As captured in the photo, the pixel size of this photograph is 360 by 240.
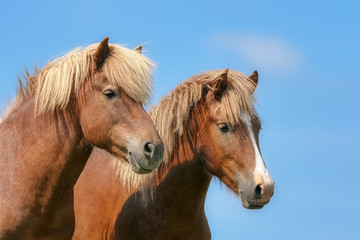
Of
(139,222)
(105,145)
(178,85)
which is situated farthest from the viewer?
(178,85)

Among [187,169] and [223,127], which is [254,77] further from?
[187,169]

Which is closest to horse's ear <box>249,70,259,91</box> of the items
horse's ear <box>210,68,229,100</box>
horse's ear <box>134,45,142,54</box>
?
horse's ear <box>210,68,229,100</box>

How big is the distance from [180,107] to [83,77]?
1328 mm

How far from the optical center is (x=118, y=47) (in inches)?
230

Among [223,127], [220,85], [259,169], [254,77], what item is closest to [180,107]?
[220,85]

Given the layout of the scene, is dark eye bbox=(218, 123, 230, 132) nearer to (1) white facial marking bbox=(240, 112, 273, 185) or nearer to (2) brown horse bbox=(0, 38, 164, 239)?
(1) white facial marking bbox=(240, 112, 273, 185)

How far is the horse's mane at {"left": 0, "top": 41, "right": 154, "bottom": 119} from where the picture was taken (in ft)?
18.2

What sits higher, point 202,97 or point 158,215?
point 202,97

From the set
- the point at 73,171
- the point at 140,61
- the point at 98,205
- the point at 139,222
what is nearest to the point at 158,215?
the point at 139,222

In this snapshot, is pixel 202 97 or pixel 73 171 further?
pixel 202 97

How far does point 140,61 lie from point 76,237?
221 cm

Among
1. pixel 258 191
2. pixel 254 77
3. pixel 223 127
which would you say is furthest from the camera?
pixel 254 77

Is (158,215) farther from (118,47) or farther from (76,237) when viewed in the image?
(118,47)

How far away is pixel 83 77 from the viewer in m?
5.58
